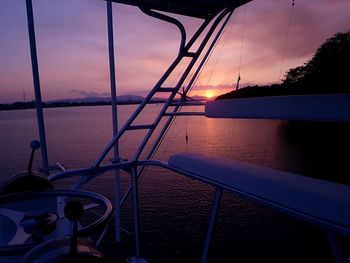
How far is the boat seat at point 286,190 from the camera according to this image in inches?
33.5

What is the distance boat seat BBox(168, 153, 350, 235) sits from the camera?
0.85 m

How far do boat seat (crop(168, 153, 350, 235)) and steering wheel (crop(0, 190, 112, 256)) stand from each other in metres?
0.62

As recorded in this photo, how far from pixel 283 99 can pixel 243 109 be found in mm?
241

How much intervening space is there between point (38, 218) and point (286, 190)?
1013mm

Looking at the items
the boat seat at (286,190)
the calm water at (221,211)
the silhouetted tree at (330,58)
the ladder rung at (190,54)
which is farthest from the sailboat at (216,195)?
the silhouetted tree at (330,58)

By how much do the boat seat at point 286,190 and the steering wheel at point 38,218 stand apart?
62 cm

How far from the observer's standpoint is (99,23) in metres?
3.31

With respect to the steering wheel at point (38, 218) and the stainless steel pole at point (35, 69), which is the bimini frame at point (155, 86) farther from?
the steering wheel at point (38, 218)

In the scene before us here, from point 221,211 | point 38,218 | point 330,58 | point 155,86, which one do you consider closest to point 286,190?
point 38,218

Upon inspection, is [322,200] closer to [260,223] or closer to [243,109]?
[243,109]

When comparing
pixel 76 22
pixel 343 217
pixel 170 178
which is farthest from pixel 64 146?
Result: pixel 343 217

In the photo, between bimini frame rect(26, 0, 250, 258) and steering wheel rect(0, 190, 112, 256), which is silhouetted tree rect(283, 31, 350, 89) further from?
steering wheel rect(0, 190, 112, 256)

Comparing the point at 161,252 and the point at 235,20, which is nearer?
the point at 235,20

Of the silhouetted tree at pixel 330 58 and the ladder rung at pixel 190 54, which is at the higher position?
the silhouetted tree at pixel 330 58
